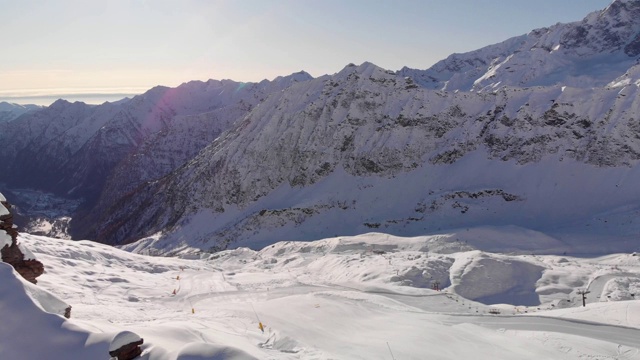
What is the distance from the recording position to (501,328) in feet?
65.0

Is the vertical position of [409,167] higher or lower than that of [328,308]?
higher

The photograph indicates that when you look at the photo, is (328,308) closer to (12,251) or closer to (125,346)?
(125,346)

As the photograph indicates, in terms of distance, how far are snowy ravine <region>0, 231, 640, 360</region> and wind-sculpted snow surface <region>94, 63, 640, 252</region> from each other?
18044 millimetres

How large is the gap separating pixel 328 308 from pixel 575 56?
14608 cm

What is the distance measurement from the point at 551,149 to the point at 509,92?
13.2m

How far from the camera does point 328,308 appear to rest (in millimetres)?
21953

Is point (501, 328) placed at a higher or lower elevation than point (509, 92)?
lower

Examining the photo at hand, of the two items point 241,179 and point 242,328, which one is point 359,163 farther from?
point 242,328

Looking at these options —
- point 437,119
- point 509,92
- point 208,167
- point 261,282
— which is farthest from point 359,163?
point 261,282

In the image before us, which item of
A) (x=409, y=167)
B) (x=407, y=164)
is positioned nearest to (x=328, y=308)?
(x=409, y=167)

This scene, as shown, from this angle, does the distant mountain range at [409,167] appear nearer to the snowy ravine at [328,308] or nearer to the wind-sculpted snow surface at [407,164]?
the wind-sculpted snow surface at [407,164]

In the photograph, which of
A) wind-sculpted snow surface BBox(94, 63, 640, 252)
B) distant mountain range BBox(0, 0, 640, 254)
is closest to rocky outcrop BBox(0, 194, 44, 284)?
distant mountain range BBox(0, 0, 640, 254)

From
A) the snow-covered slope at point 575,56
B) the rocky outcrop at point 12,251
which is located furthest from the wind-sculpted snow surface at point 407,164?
the snow-covered slope at point 575,56

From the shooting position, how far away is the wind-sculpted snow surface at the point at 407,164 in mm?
60656
